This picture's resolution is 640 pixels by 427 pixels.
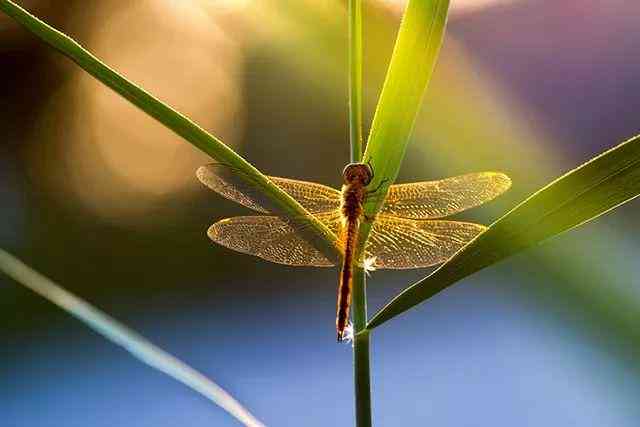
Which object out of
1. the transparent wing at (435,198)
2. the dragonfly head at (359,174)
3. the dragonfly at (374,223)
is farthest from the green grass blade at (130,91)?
the transparent wing at (435,198)

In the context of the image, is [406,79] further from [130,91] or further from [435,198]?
[435,198]

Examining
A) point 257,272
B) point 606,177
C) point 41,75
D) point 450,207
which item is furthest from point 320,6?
point 41,75

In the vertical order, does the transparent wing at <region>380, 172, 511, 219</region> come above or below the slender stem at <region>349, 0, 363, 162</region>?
above

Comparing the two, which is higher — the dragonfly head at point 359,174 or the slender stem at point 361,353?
the dragonfly head at point 359,174

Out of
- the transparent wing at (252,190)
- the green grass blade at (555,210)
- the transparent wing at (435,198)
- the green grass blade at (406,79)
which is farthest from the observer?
the transparent wing at (435,198)

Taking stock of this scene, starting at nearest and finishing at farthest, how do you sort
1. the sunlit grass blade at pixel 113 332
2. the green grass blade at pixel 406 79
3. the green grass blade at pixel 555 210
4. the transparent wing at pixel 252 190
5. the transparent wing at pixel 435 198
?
the green grass blade at pixel 555 210 → the green grass blade at pixel 406 79 → the sunlit grass blade at pixel 113 332 → the transparent wing at pixel 252 190 → the transparent wing at pixel 435 198

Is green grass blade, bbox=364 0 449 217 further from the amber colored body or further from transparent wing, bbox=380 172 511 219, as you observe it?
transparent wing, bbox=380 172 511 219

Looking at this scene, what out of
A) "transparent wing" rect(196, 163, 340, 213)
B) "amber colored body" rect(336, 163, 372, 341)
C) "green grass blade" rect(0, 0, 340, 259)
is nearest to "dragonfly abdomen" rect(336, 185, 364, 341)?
"amber colored body" rect(336, 163, 372, 341)

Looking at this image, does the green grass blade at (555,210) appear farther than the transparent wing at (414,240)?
No

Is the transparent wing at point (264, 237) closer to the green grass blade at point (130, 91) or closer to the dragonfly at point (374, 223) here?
the dragonfly at point (374, 223)
